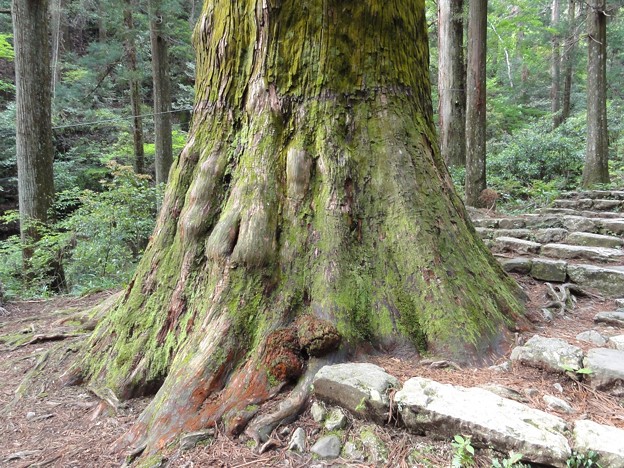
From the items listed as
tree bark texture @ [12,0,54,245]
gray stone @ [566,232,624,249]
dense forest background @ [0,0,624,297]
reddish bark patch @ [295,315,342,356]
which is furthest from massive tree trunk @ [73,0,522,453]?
tree bark texture @ [12,0,54,245]

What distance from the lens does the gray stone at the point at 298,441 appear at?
6.41ft

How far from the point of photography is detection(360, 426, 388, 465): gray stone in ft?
5.87

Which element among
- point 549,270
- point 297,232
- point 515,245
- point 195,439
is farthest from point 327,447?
point 515,245

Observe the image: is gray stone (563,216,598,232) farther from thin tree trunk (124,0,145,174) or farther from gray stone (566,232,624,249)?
thin tree trunk (124,0,145,174)

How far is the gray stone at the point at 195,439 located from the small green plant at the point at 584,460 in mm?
1630

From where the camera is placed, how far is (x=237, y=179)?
2900mm

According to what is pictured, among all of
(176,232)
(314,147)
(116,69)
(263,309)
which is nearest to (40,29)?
(176,232)

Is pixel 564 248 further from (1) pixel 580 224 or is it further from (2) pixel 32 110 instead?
(2) pixel 32 110

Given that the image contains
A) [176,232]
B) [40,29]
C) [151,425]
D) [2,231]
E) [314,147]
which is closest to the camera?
[151,425]

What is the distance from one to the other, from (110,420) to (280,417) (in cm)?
128

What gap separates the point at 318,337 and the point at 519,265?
2.90 m

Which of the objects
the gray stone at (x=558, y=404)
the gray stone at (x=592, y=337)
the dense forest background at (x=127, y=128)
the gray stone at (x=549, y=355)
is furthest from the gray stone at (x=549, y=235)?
the dense forest background at (x=127, y=128)

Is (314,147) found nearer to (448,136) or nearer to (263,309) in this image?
(263,309)

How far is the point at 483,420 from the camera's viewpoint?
1.70 meters
